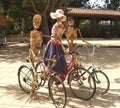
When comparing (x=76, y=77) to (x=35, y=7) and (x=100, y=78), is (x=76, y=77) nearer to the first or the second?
(x=100, y=78)

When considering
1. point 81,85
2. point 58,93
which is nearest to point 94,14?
point 81,85

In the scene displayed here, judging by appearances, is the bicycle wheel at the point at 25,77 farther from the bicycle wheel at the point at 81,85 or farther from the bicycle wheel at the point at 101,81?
the bicycle wheel at the point at 101,81

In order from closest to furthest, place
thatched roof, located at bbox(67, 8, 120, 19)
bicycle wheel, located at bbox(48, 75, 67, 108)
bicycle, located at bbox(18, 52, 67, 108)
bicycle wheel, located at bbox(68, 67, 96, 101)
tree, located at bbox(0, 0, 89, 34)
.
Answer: bicycle wheel, located at bbox(48, 75, 67, 108)
bicycle, located at bbox(18, 52, 67, 108)
bicycle wheel, located at bbox(68, 67, 96, 101)
tree, located at bbox(0, 0, 89, 34)
thatched roof, located at bbox(67, 8, 120, 19)

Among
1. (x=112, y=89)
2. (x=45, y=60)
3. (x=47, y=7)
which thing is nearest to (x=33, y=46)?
(x=45, y=60)

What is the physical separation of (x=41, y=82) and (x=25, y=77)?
505mm

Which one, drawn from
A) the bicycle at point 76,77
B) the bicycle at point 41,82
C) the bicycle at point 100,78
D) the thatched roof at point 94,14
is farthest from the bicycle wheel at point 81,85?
the thatched roof at point 94,14

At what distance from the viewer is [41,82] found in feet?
23.3

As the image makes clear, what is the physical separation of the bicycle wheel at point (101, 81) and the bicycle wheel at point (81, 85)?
0.63ft

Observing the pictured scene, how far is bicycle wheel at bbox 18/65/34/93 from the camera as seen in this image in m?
7.22

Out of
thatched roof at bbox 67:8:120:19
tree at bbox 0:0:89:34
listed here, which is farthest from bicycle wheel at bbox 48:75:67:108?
thatched roof at bbox 67:8:120:19

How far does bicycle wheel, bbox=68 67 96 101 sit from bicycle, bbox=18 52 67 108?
383mm

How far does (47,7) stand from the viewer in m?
20.6

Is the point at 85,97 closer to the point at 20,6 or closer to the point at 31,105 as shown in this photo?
the point at 31,105

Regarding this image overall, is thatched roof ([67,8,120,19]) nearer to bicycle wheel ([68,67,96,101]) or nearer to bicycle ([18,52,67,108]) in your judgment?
bicycle wheel ([68,67,96,101])
